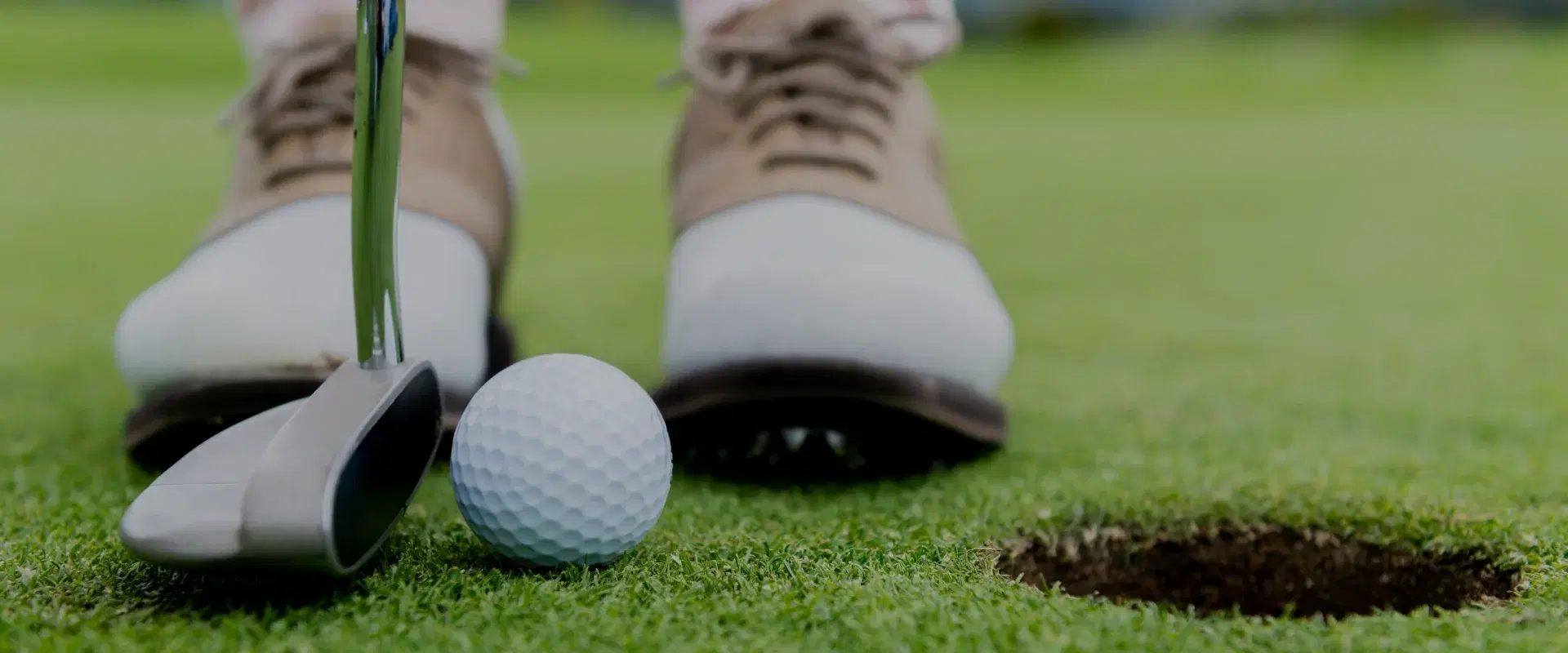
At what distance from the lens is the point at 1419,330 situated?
220 cm

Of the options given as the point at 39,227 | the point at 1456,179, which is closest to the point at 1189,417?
the point at 39,227

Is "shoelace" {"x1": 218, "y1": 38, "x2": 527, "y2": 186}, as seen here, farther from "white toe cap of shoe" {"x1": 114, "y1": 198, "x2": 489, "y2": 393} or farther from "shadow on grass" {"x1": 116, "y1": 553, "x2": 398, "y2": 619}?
"shadow on grass" {"x1": 116, "y1": 553, "x2": 398, "y2": 619}

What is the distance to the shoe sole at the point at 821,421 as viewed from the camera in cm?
123

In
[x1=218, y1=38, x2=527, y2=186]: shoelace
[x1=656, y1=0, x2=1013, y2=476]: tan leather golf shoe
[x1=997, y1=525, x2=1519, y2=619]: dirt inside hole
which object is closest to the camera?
[x1=997, y1=525, x2=1519, y2=619]: dirt inside hole

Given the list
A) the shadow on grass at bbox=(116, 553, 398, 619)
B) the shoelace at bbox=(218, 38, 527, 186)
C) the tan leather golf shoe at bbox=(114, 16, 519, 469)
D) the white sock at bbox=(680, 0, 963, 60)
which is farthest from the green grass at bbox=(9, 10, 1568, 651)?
the white sock at bbox=(680, 0, 963, 60)

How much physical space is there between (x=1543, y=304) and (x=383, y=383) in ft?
7.49

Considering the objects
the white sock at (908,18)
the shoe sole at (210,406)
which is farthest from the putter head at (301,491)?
the white sock at (908,18)

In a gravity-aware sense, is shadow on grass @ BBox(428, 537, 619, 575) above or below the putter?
below

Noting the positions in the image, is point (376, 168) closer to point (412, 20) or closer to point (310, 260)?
point (310, 260)

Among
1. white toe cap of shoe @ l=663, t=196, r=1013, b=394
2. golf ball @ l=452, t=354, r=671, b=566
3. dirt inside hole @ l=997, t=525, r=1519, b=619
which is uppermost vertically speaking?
white toe cap of shoe @ l=663, t=196, r=1013, b=394

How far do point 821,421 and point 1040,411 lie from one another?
0.51 m

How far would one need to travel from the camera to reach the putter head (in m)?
0.82

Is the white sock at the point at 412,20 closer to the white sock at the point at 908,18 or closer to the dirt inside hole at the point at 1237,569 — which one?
the white sock at the point at 908,18

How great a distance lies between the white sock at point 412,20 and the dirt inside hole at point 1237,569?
912 millimetres
